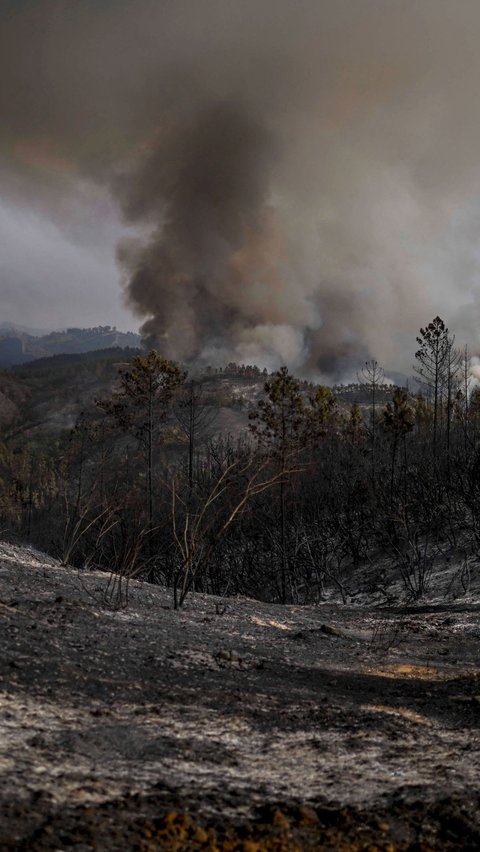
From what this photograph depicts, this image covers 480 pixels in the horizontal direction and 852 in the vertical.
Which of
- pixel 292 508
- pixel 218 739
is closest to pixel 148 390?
pixel 292 508

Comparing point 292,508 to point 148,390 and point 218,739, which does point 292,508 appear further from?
point 218,739

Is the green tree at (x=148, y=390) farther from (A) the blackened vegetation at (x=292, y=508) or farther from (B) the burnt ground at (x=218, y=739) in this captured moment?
(B) the burnt ground at (x=218, y=739)

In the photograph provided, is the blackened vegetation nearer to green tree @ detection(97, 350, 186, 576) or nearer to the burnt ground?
green tree @ detection(97, 350, 186, 576)

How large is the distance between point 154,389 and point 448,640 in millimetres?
19331

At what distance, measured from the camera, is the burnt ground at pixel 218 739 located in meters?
2.68

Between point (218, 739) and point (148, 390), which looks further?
point (148, 390)

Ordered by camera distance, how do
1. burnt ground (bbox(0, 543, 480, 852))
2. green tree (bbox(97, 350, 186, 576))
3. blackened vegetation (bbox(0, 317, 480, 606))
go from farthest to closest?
green tree (bbox(97, 350, 186, 576)) → blackened vegetation (bbox(0, 317, 480, 606)) → burnt ground (bbox(0, 543, 480, 852))

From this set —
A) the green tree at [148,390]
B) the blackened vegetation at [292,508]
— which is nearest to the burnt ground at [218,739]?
the blackened vegetation at [292,508]

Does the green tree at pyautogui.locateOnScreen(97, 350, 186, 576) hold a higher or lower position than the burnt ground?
higher

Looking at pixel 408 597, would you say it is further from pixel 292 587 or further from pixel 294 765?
pixel 294 765

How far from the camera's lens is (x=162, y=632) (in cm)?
684

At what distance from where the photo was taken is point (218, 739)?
387 cm

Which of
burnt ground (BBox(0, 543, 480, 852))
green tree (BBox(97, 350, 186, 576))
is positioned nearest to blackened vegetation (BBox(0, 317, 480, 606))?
green tree (BBox(97, 350, 186, 576))

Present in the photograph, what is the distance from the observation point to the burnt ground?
2676mm
